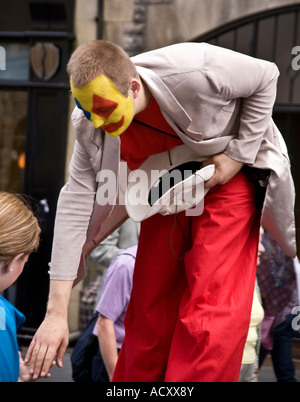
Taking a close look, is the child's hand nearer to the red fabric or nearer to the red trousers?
the red trousers

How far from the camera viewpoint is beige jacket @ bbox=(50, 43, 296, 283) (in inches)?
107

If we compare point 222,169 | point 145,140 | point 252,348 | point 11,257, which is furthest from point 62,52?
point 11,257

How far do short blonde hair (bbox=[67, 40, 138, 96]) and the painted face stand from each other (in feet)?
0.06

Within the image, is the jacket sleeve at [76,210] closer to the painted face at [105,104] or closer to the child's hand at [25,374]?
the painted face at [105,104]

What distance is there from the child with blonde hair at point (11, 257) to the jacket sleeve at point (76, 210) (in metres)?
0.20

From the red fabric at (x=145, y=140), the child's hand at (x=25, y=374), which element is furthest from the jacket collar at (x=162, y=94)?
the child's hand at (x=25, y=374)

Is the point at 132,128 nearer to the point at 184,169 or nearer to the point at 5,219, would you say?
the point at 184,169

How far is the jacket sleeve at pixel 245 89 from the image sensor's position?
275 cm

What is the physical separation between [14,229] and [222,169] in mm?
745

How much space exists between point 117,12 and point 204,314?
4.53 m

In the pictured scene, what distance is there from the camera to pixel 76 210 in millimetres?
2938

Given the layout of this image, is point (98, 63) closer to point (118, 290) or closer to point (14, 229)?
point (14, 229)

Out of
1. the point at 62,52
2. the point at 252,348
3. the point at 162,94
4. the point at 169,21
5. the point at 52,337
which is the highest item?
the point at 169,21
